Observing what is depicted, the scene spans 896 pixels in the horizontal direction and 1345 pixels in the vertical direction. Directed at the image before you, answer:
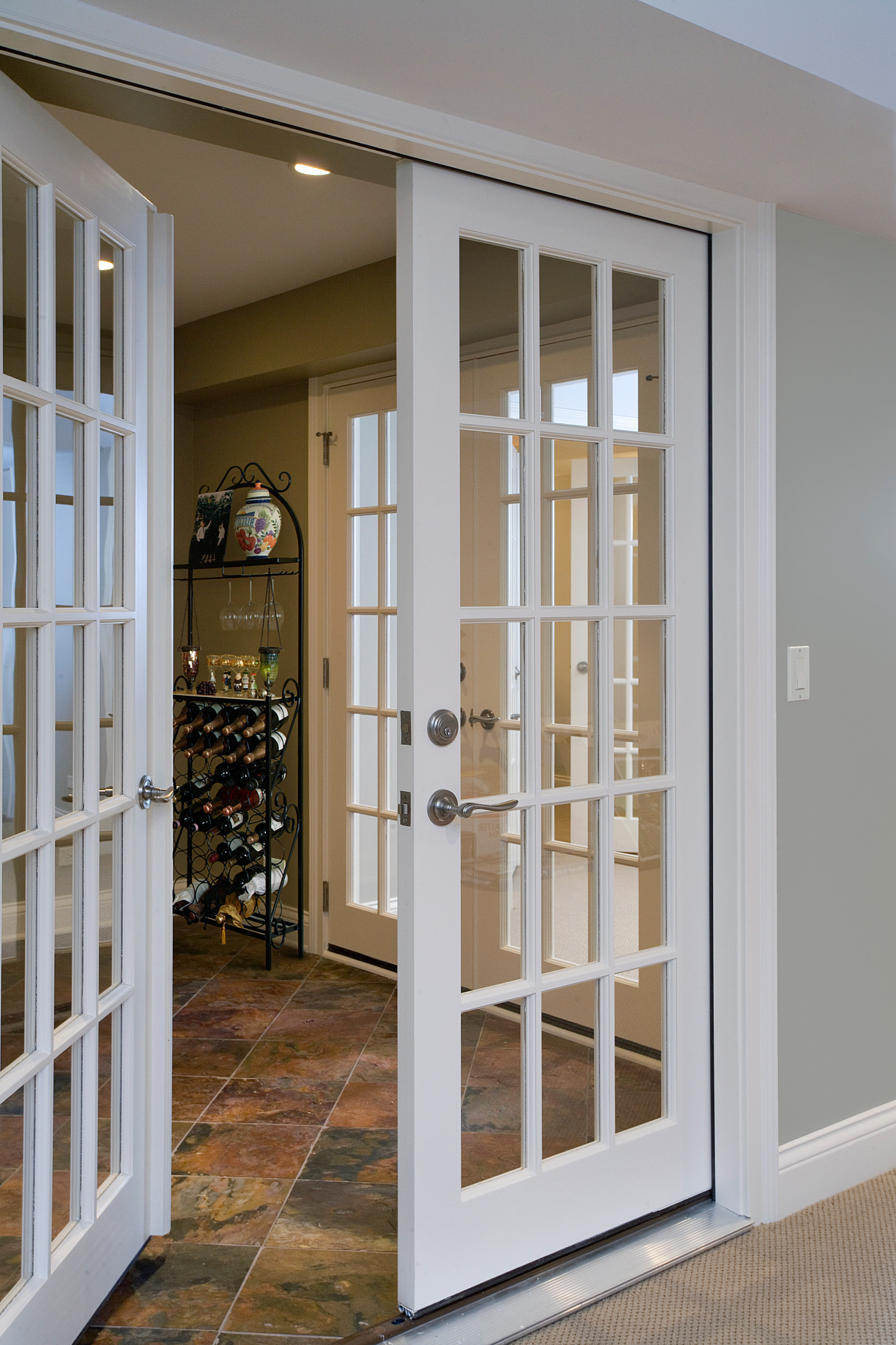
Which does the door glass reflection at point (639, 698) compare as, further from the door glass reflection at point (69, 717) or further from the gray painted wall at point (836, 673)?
the door glass reflection at point (69, 717)

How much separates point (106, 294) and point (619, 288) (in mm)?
997

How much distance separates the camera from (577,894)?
6.75ft

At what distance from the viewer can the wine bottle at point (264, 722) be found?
3.96 meters

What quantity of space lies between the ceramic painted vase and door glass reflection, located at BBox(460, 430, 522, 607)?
2.25m

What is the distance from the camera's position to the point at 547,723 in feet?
6.59

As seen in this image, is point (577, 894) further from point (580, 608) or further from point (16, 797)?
point (16, 797)

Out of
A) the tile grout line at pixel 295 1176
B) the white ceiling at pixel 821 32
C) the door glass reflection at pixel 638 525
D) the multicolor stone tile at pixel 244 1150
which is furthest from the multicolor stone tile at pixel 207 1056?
the white ceiling at pixel 821 32

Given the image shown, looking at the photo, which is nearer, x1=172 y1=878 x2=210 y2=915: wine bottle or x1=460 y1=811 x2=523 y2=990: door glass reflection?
x1=460 y1=811 x2=523 y2=990: door glass reflection

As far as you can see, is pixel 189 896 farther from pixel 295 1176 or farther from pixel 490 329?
pixel 490 329

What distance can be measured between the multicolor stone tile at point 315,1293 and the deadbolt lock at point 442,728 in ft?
3.47

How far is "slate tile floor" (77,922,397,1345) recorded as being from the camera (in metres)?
1.92

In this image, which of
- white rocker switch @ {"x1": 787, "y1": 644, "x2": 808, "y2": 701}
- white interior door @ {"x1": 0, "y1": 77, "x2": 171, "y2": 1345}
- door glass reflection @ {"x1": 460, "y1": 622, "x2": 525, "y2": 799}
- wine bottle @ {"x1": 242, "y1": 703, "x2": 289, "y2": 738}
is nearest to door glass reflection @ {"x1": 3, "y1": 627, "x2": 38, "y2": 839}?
white interior door @ {"x1": 0, "y1": 77, "x2": 171, "y2": 1345}

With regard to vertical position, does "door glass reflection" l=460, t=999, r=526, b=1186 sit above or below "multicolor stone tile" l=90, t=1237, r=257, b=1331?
above

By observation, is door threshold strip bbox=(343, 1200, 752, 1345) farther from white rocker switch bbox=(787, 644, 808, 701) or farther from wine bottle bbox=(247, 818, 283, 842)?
wine bottle bbox=(247, 818, 283, 842)
